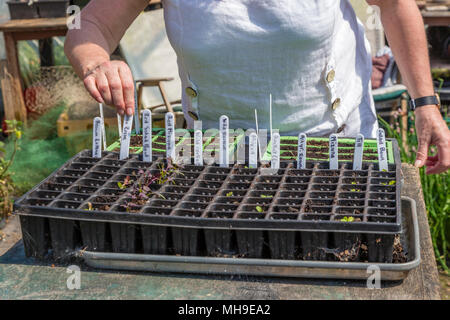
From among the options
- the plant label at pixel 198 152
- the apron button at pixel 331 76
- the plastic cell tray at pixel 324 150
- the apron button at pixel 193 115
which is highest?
the apron button at pixel 331 76

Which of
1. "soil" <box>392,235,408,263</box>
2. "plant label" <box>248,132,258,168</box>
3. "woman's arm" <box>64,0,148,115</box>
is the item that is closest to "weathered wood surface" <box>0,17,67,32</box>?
"woman's arm" <box>64,0,148,115</box>

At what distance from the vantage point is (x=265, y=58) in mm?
1650

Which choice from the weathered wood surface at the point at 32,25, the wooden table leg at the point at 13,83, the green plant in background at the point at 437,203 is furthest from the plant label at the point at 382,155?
the wooden table leg at the point at 13,83

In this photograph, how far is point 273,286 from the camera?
47.0 inches

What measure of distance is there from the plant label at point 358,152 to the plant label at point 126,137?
0.58 meters

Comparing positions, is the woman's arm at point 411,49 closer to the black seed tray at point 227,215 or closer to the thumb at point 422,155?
the thumb at point 422,155

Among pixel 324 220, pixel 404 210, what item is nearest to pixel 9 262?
pixel 324 220

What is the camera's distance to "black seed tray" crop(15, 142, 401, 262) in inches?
46.4

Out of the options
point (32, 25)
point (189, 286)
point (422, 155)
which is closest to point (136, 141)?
point (189, 286)

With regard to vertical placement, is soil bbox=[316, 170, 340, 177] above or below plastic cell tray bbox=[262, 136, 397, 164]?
below

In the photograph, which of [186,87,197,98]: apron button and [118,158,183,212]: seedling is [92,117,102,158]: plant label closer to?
[118,158,183,212]: seedling

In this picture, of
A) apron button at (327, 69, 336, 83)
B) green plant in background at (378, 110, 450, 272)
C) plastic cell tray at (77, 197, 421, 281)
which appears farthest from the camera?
green plant in background at (378, 110, 450, 272)

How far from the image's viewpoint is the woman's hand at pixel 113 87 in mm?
1481

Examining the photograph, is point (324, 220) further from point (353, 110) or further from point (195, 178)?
point (353, 110)
